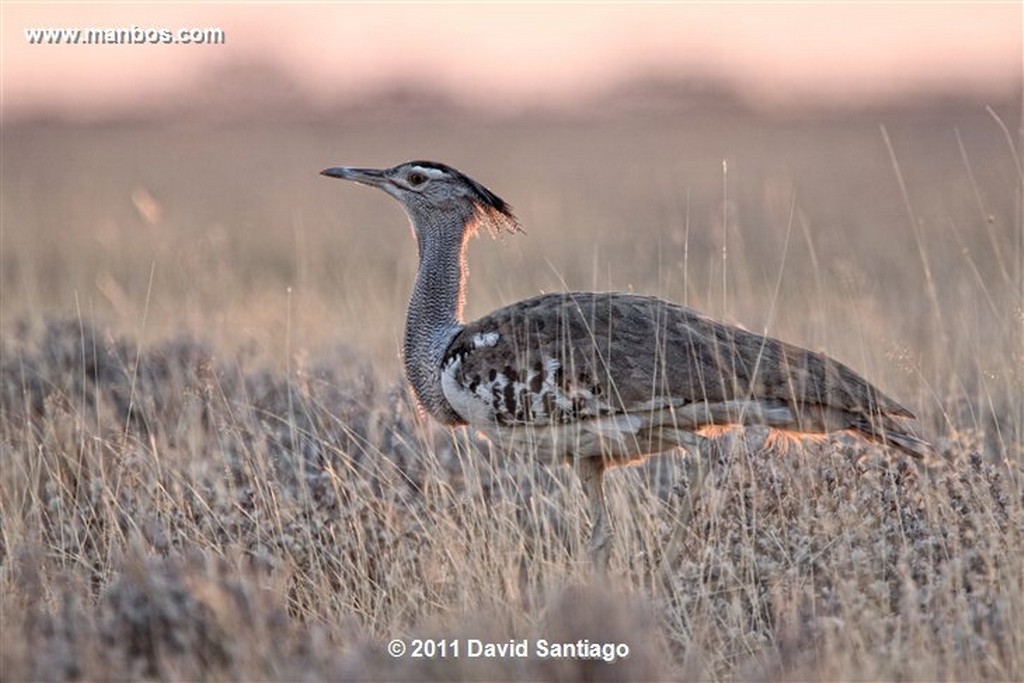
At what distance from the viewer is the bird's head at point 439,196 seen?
20.0ft

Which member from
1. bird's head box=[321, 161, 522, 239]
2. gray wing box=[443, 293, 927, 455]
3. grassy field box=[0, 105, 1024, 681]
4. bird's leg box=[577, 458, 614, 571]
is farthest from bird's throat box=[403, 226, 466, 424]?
bird's leg box=[577, 458, 614, 571]

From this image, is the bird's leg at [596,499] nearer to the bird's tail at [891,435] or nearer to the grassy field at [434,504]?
the grassy field at [434,504]

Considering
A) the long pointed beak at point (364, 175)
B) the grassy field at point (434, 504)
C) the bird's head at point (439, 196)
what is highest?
the long pointed beak at point (364, 175)

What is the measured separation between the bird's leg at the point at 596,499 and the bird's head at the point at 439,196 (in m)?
0.92

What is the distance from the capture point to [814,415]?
17.5 ft

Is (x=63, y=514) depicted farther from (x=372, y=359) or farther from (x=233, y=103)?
(x=233, y=103)

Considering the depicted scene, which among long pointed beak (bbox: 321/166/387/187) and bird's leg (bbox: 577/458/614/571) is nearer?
bird's leg (bbox: 577/458/614/571)

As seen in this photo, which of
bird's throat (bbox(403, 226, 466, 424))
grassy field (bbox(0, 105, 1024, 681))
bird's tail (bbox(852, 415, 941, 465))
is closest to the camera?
grassy field (bbox(0, 105, 1024, 681))

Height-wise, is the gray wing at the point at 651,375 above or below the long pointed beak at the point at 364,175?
below

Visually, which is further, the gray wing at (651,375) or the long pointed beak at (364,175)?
the long pointed beak at (364,175)

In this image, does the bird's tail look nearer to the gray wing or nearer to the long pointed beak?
the gray wing

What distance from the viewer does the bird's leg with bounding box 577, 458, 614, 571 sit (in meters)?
5.50

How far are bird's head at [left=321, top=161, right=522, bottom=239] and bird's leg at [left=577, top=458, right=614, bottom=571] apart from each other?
92cm

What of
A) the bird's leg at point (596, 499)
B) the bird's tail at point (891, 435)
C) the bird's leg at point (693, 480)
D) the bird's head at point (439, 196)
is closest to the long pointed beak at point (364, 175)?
the bird's head at point (439, 196)
